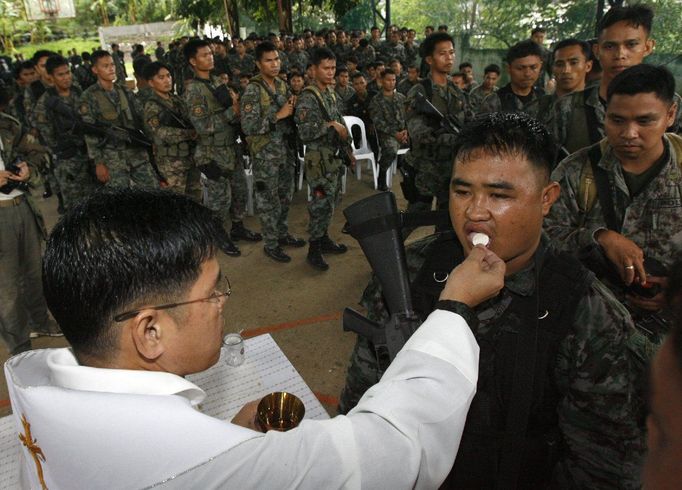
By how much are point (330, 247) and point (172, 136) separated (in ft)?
6.89

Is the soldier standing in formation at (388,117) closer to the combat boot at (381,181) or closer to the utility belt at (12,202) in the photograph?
the combat boot at (381,181)

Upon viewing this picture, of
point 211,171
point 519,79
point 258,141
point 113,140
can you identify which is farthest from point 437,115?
point 113,140

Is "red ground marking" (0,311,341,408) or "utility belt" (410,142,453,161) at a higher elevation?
"utility belt" (410,142,453,161)

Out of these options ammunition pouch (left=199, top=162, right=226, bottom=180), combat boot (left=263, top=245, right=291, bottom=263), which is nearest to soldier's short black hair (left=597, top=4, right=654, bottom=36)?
combat boot (left=263, top=245, right=291, bottom=263)

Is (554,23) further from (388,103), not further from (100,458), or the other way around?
(100,458)

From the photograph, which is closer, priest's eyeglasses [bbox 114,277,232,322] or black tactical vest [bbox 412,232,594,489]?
priest's eyeglasses [bbox 114,277,232,322]

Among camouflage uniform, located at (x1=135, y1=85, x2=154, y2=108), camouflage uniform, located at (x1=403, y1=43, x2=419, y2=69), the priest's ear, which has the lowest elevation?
the priest's ear

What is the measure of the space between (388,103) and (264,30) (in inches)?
814

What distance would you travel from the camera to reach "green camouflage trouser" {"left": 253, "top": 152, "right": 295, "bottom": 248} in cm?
486

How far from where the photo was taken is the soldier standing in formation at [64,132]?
5051 mm

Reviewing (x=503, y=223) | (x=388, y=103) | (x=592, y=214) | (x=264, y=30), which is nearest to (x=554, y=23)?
(x=388, y=103)

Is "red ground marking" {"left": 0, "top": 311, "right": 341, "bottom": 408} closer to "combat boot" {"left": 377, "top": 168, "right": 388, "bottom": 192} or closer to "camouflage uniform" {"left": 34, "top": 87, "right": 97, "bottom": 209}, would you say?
"camouflage uniform" {"left": 34, "top": 87, "right": 97, "bottom": 209}

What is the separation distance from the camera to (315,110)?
463cm

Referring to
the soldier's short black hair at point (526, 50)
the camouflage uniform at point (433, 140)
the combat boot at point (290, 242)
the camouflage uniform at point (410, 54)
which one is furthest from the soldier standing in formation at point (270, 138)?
the camouflage uniform at point (410, 54)
